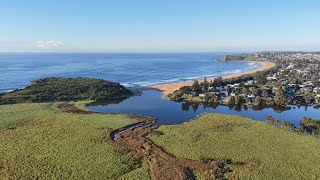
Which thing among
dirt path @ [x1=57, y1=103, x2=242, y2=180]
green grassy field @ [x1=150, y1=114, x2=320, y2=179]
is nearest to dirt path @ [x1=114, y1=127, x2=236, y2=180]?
dirt path @ [x1=57, y1=103, x2=242, y2=180]

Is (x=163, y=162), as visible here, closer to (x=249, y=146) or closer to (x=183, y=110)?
(x=249, y=146)

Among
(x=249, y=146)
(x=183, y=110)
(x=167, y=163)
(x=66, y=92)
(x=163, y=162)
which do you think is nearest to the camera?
(x=167, y=163)

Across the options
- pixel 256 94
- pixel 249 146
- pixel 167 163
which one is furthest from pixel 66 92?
pixel 249 146

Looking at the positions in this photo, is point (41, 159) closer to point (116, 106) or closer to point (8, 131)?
point (8, 131)

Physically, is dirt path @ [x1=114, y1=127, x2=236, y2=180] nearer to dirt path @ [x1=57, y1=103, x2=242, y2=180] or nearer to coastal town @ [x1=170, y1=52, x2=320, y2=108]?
dirt path @ [x1=57, y1=103, x2=242, y2=180]

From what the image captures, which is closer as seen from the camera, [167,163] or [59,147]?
[167,163]

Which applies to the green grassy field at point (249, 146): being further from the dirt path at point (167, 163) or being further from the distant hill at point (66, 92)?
the distant hill at point (66, 92)

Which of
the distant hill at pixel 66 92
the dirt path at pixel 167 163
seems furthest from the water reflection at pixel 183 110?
the dirt path at pixel 167 163
